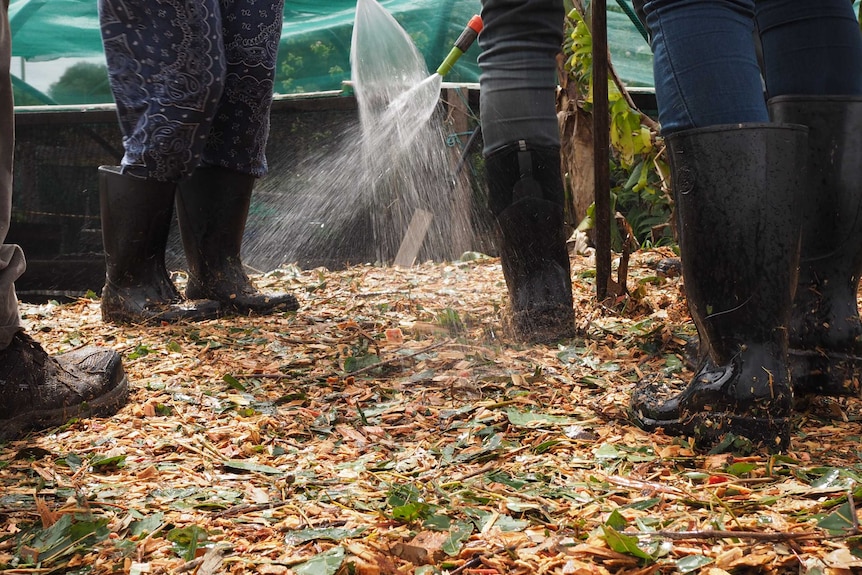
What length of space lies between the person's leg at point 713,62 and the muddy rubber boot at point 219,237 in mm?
1805

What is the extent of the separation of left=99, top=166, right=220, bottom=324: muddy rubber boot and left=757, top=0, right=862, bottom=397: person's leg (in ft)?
6.28

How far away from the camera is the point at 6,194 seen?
1541mm

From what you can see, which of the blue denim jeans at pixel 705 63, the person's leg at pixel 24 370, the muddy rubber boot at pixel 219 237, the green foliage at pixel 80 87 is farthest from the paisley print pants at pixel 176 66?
the green foliage at pixel 80 87

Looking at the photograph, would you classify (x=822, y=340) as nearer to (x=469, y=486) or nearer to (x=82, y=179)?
(x=469, y=486)

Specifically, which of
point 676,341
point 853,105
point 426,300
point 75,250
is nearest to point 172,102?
point 426,300

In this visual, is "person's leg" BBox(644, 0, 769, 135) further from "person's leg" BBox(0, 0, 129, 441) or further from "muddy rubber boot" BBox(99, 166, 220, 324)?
"muddy rubber boot" BBox(99, 166, 220, 324)

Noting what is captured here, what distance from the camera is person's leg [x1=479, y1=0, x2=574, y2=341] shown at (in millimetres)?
2229

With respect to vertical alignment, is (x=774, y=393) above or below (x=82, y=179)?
below

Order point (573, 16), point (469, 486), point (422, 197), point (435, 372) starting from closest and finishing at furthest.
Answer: point (469, 486) < point (435, 372) < point (573, 16) < point (422, 197)

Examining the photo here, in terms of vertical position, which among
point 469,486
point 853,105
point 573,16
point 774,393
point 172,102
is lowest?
point 469,486

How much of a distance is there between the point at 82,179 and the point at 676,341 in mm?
4231

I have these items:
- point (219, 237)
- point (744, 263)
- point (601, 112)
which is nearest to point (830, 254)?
point (744, 263)

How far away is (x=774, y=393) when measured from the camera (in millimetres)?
1338

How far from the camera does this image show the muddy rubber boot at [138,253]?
2.70m
